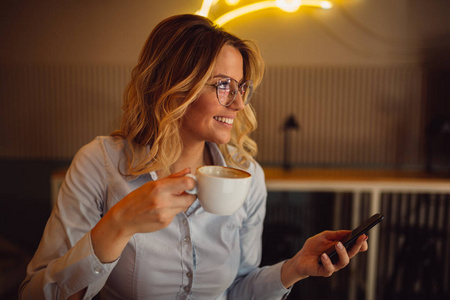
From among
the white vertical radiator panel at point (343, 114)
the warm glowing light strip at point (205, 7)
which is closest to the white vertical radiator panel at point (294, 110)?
the white vertical radiator panel at point (343, 114)

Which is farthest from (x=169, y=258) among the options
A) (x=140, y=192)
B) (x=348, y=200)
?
(x=348, y=200)

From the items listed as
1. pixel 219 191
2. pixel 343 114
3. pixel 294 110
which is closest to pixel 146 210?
pixel 219 191

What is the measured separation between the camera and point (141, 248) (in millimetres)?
1049

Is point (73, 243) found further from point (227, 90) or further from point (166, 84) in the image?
point (227, 90)

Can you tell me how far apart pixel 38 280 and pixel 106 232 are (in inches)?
12.5

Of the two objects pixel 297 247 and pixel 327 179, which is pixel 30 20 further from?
pixel 297 247

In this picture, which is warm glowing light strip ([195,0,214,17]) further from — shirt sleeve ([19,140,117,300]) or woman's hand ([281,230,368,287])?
woman's hand ([281,230,368,287])

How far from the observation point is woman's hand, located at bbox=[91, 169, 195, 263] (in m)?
0.68

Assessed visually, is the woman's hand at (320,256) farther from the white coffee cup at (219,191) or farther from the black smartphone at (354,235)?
the white coffee cup at (219,191)

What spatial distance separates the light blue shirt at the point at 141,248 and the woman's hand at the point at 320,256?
0.35ft

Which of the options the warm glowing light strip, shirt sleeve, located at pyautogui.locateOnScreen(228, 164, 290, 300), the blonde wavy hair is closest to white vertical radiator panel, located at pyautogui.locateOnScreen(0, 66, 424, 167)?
the warm glowing light strip

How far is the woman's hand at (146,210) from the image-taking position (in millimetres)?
677

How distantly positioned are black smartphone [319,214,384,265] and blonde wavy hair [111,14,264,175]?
56 centimetres

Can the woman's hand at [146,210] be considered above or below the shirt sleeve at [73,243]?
above
